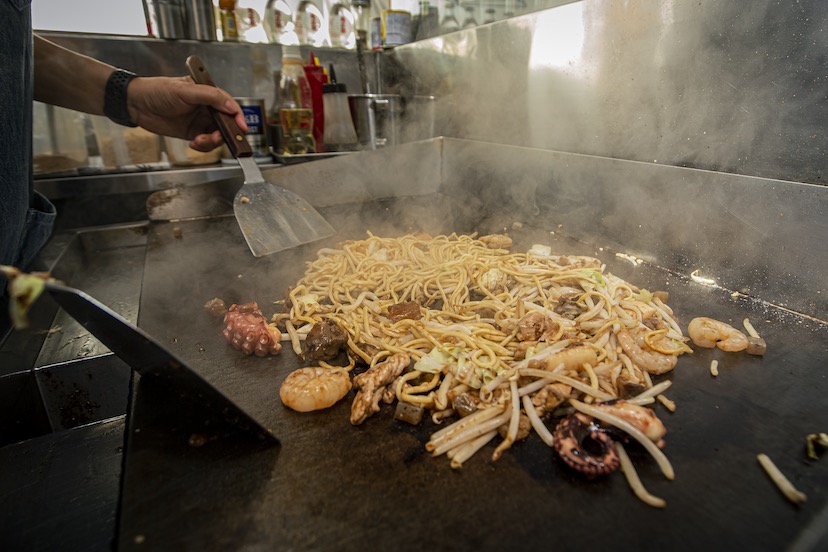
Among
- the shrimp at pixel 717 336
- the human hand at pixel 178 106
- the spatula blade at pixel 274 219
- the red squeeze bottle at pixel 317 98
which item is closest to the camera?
the shrimp at pixel 717 336

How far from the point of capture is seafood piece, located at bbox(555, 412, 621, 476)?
66.4 inches

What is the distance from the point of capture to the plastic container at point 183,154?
5.97 meters

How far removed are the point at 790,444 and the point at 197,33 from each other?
7.79 metres

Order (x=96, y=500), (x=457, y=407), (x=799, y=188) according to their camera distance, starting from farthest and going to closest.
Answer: (x=799, y=188)
(x=96, y=500)
(x=457, y=407)

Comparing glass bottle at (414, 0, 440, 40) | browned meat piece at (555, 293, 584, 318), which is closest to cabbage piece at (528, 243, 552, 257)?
browned meat piece at (555, 293, 584, 318)

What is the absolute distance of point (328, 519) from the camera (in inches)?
60.3

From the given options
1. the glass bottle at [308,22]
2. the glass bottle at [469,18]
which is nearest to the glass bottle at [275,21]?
the glass bottle at [308,22]

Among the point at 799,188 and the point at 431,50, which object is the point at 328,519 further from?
the point at 431,50

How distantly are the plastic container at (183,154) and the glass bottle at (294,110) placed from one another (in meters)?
1.03

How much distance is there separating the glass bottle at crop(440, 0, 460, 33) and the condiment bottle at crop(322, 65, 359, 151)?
179 cm

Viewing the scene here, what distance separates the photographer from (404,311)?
2953 mm

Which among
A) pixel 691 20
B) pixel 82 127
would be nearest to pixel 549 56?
pixel 691 20

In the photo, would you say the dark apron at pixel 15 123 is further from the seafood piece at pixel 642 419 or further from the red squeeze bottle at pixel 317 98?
the red squeeze bottle at pixel 317 98

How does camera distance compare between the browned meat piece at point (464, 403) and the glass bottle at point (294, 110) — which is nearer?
the browned meat piece at point (464, 403)
